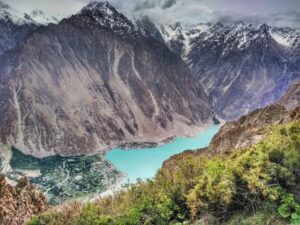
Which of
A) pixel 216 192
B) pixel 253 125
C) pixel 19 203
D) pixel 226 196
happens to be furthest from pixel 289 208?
pixel 253 125

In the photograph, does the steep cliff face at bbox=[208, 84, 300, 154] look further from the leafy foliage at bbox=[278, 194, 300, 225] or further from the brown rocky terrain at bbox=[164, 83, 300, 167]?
the leafy foliage at bbox=[278, 194, 300, 225]

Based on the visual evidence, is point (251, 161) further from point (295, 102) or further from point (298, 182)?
point (295, 102)

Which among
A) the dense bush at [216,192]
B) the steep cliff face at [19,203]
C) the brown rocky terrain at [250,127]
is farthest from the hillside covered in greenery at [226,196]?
the brown rocky terrain at [250,127]

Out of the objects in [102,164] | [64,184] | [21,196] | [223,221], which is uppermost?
[102,164]

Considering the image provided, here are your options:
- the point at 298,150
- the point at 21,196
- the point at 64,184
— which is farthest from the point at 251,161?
the point at 64,184

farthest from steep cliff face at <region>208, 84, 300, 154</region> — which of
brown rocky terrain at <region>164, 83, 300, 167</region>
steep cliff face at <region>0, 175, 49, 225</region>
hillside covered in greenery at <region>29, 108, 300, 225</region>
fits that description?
steep cliff face at <region>0, 175, 49, 225</region>

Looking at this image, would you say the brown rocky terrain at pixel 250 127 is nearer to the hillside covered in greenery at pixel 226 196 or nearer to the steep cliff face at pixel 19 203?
the steep cliff face at pixel 19 203
